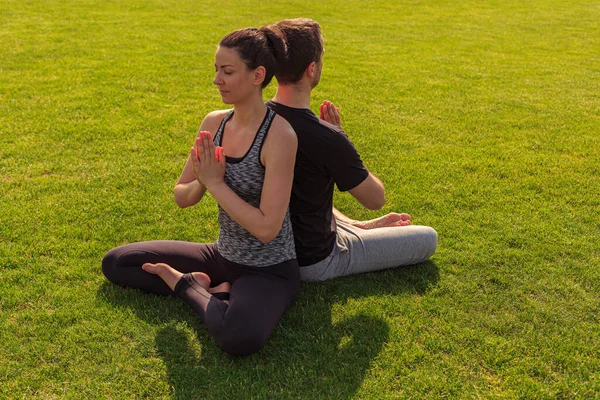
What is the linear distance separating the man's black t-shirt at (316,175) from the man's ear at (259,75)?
37 centimetres

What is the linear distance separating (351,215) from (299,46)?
2.33 metres

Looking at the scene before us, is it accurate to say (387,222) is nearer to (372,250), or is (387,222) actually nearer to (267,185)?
(372,250)

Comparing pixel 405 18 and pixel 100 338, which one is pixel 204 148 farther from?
pixel 405 18

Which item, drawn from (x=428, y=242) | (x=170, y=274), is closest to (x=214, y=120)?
(x=170, y=274)

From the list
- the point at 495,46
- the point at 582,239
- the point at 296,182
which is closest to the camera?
the point at 296,182

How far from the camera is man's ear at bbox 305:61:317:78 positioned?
3907mm

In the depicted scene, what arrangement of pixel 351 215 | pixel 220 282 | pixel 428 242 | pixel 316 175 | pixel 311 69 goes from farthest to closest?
pixel 351 215 → pixel 428 242 → pixel 220 282 → pixel 316 175 → pixel 311 69

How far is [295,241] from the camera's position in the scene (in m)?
4.41

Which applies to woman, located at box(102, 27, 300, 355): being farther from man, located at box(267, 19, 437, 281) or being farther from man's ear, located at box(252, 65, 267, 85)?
man, located at box(267, 19, 437, 281)

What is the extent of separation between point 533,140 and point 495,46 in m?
6.17

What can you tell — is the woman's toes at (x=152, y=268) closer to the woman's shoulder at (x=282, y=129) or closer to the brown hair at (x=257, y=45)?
the woman's shoulder at (x=282, y=129)

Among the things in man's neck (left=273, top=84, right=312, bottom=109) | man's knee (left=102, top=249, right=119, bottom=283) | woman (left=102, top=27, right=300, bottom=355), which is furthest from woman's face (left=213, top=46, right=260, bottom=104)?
man's knee (left=102, top=249, right=119, bottom=283)

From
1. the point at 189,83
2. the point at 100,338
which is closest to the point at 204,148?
the point at 100,338

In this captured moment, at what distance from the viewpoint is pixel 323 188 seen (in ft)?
13.9
